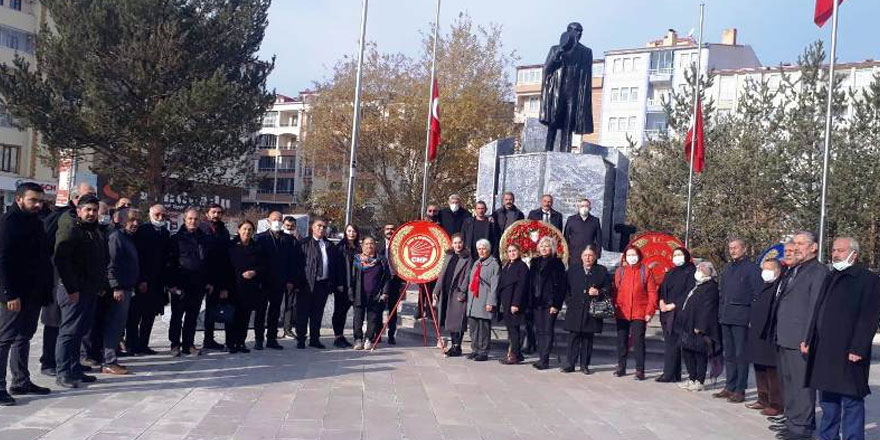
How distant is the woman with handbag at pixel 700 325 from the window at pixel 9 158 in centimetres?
4265

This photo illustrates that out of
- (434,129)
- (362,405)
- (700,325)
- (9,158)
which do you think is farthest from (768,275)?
(9,158)

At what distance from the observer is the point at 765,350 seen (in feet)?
27.9

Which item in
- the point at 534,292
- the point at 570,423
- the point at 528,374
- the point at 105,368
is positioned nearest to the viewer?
the point at 570,423

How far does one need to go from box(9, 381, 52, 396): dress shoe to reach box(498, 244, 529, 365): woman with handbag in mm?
5620

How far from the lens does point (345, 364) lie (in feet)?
33.2

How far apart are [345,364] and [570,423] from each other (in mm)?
3528

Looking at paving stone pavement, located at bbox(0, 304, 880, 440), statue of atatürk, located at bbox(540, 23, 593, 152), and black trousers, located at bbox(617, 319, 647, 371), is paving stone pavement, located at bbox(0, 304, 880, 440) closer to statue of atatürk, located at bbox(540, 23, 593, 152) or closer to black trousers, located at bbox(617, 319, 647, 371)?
black trousers, located at bbox(617, 319, 647, 371)

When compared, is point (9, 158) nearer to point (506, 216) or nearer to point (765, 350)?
point (506, 216)

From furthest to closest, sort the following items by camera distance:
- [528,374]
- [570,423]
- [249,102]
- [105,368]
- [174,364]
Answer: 1. [249,102]
2. [528,374]
3. [174,364]
4. [105,368]
5. [570,423]

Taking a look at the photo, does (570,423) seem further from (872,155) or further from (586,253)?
(872,155)

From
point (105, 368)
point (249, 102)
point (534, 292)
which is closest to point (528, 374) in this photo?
point (534, 292)

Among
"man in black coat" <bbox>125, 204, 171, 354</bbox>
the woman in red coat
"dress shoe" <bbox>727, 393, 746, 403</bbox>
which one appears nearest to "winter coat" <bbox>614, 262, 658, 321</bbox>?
the woman in red coat

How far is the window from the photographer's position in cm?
4359

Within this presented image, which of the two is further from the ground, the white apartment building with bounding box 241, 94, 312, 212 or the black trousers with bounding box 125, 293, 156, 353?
the white apartment building with bounding box 241, 94, 312, 212
